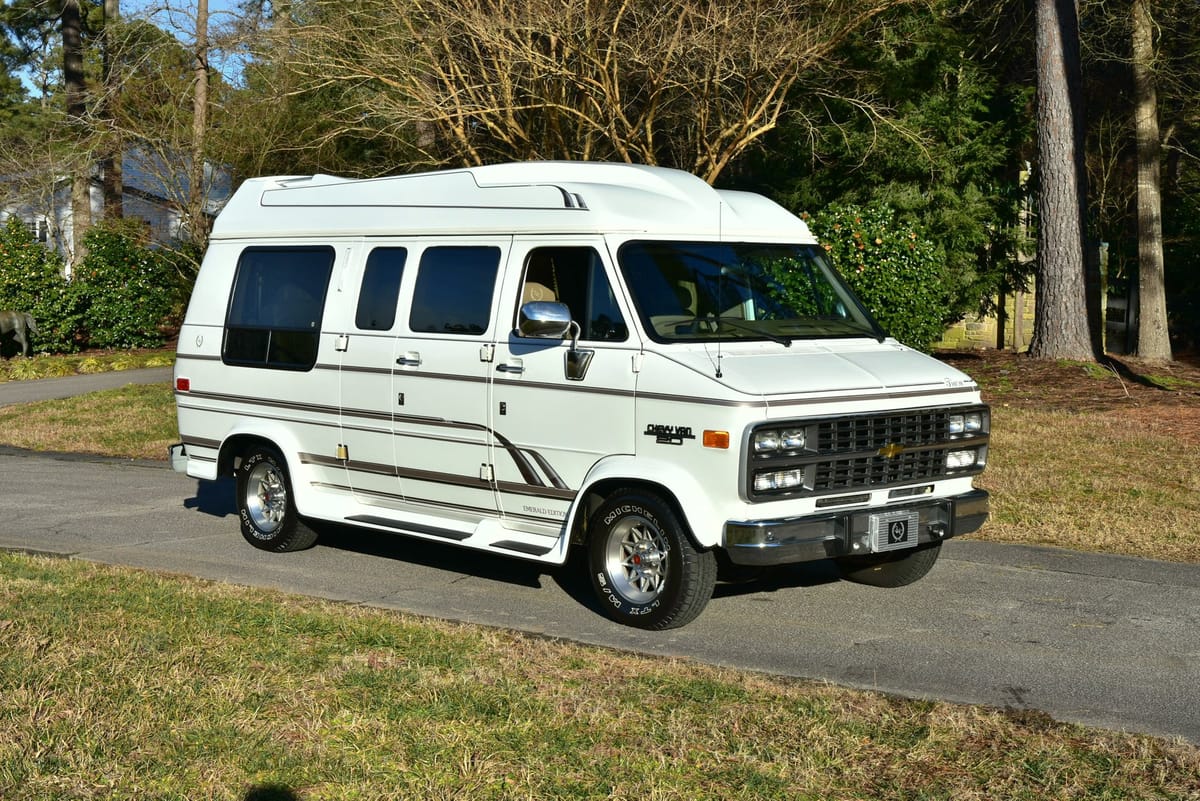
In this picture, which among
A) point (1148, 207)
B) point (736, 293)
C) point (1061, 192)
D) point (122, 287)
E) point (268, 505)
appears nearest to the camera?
point (736, 293)

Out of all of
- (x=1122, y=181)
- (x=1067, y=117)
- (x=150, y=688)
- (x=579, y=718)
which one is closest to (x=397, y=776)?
(x=579, y=718)

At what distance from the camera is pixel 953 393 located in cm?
788

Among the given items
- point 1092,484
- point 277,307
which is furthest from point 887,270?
point 277,307

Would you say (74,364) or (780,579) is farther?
(74,364)

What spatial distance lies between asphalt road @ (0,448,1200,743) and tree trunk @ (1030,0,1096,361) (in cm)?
1104

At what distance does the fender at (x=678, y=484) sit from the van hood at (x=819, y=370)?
1.80 ft

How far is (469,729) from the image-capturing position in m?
5.71

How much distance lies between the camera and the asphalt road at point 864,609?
6633 mm

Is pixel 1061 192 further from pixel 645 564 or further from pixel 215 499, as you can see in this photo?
pixel 645 564

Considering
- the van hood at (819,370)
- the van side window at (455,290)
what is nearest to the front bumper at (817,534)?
the van hood at (819,370)

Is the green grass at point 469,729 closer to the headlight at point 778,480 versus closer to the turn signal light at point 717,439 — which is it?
the headlight at point 778,480

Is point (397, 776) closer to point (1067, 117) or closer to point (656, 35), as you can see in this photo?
point (656, 35)

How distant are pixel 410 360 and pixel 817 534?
2916 millimetres

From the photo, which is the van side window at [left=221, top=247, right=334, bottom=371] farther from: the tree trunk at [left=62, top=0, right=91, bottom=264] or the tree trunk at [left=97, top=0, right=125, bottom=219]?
the tree trunk at [left=62, top=0, right=91, bottom=264]
